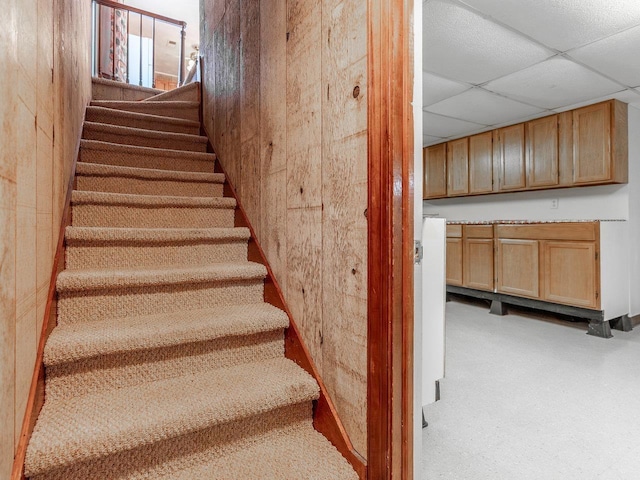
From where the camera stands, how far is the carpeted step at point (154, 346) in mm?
1127

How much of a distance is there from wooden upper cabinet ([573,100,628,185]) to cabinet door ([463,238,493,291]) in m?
1.09

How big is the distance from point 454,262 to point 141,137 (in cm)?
369

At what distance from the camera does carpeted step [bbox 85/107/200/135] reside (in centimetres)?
262

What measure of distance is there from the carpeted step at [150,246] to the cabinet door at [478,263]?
3.17 meters

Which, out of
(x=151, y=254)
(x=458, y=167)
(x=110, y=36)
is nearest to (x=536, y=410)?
(x=151, y=254)

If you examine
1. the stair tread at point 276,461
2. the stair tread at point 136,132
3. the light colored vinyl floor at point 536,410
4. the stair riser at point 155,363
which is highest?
the stair tread at point 136,132

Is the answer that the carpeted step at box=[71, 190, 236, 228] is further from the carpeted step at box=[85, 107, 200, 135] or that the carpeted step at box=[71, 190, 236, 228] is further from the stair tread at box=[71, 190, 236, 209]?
the carpeted step at box=[85, 107, 200, 135]

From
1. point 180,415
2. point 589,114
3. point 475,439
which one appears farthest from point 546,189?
point 180,415

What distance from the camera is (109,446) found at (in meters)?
0.93

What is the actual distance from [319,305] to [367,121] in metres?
0.65

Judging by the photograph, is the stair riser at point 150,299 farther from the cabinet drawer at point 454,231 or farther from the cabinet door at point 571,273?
the cabinet drawer at point 454,231

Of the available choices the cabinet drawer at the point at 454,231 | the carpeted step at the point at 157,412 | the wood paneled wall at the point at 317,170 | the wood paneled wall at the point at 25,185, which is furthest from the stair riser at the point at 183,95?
the cabinet drawer at the point at 454,231

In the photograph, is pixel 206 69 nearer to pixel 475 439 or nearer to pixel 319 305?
pixel 319 305

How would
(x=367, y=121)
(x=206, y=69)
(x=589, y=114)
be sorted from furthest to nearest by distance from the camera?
(x=589, y=114), (x=206, y=69), (x=367, y=121)
